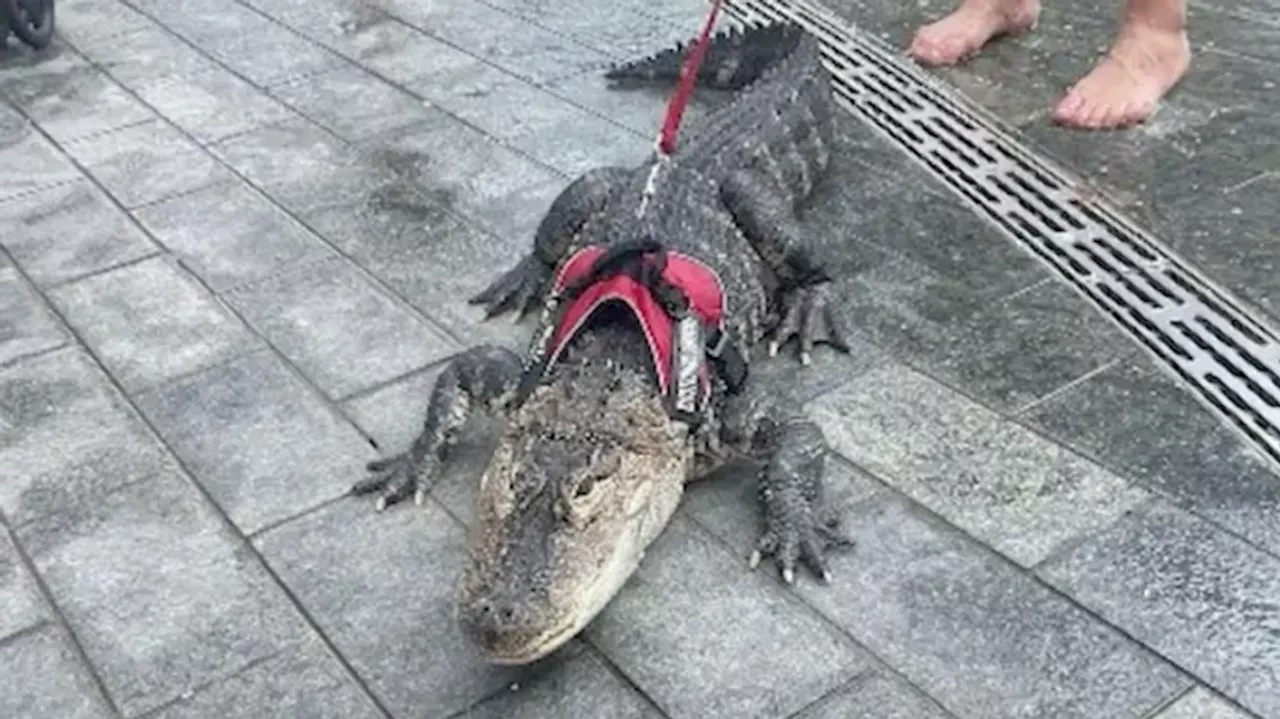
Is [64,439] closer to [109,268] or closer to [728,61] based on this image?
[109,268]

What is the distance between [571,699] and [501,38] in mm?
4060

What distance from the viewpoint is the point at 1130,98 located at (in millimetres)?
5652

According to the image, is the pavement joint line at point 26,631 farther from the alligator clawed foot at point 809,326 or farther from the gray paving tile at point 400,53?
the gray paving tile at point 400,53

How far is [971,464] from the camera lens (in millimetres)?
3855

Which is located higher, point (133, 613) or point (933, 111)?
point (933, 111)

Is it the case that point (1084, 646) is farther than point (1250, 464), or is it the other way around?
point (1250, 464)

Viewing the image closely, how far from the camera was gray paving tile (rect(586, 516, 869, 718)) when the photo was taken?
10.4 feet

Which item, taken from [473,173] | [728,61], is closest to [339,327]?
[473,173]

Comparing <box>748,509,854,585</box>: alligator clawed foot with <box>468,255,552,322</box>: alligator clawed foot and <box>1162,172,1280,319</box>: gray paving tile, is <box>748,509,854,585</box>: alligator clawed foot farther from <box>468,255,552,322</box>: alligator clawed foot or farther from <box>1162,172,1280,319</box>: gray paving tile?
<box>1162,172,1280,319</box>: gray paving tile

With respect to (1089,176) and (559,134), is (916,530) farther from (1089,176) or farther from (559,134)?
(559,134)

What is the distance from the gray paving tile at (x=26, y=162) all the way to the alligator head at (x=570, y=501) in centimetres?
267

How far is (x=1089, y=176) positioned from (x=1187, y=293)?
0.83 metres

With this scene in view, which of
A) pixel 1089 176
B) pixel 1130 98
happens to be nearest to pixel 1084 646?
pixel 1089 176

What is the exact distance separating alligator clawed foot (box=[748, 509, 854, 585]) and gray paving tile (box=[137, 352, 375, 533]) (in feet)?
3.40
